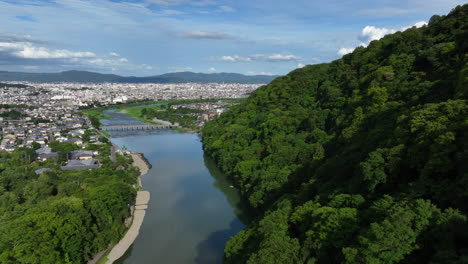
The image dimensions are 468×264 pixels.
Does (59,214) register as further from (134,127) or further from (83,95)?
(83,95)

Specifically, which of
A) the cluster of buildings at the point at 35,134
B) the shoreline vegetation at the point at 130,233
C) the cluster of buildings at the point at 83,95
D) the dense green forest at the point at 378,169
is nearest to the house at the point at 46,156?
the cluster of buildings at the point at 35,134

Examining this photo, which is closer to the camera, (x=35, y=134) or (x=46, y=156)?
(x=46, y=156)

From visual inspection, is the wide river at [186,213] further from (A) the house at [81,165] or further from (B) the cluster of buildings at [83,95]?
(B) the cluster of buildings at [83,95]

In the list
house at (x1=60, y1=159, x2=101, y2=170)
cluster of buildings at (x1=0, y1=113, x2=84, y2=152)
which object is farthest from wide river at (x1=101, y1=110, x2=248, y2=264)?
cluster of buildings at (x1=0, y1=113, x2=84, y2=152)

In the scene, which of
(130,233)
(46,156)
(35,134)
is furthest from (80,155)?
(35,134)

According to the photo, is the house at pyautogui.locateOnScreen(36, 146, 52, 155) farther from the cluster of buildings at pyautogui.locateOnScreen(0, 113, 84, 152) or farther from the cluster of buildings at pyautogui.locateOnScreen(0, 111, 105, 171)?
the cluster of buildings at pyautogui.locateOnScreen(0, 113, 84, 152)

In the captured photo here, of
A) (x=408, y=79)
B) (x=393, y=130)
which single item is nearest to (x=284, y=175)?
(x=393, y=130)
